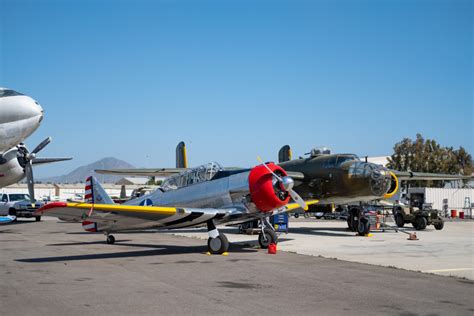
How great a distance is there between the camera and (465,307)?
7086 millimetres

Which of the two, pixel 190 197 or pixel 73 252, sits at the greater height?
pixel 190 197

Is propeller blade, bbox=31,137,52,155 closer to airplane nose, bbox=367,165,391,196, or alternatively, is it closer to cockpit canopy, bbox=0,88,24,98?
cockpit canopy, bbox=0,88,24,98

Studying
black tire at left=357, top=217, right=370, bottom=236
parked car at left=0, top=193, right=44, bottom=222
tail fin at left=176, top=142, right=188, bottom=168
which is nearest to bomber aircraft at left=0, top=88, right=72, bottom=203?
black tire at left=357, top=217, right=370, bottom=236

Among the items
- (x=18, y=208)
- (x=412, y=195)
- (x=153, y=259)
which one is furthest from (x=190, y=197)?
(x=412, y=195)

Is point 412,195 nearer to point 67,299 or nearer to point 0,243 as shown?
point 0,243

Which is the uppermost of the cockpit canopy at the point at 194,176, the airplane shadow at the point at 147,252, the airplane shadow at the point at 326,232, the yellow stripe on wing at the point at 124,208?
the cockpit canopy at the point at 194,176

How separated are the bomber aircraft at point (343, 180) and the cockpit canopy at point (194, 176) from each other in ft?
27.1

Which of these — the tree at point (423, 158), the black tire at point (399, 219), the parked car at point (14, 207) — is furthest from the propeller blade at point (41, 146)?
the tree at point (423, 158)

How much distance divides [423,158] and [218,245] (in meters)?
64.3

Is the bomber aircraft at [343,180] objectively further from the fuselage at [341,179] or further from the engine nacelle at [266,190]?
the engine nacelle at [266,190]

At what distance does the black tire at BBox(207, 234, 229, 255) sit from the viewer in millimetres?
13789

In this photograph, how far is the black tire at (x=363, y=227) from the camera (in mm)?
21391

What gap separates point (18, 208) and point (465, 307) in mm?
32556

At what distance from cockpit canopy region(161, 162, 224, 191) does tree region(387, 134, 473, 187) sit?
2390 inches
